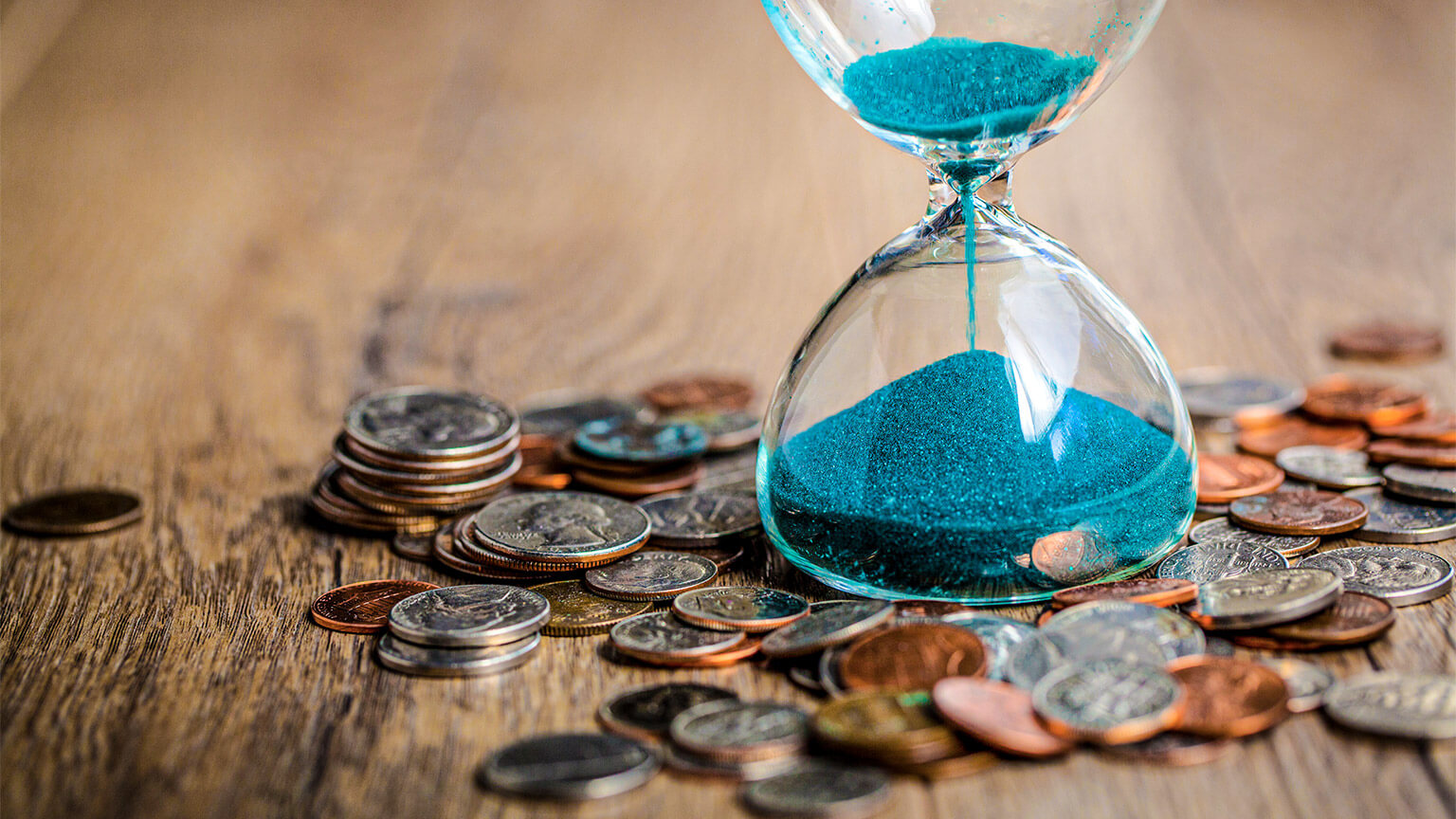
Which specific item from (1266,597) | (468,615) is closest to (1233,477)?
(1266,597)

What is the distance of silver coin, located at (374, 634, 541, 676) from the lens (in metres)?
1.13

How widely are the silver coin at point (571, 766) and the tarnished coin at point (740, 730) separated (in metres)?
0.03

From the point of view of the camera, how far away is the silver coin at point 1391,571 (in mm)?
1204

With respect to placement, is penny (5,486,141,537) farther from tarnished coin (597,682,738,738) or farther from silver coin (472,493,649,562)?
tarnished coin (597,682,738,738)

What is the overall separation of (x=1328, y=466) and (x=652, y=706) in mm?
928

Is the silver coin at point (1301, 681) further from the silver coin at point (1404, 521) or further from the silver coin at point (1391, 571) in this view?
the silver coin at point (1404, 521)

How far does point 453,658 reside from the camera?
114 cm

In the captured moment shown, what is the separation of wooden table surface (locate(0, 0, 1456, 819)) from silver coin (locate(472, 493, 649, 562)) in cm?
12

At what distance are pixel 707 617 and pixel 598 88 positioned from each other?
2688 mm

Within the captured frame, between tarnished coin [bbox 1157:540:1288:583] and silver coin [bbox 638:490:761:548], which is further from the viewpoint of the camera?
silver coin [bbox 638:490:761:548]

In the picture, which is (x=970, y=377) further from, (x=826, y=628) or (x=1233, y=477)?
(x=1233, y=477)

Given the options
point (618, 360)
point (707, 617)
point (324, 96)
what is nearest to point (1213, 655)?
point (707, 617)

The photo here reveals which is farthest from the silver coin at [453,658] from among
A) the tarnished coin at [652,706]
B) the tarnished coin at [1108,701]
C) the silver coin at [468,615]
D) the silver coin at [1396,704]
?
the silver coin at [1396,704]

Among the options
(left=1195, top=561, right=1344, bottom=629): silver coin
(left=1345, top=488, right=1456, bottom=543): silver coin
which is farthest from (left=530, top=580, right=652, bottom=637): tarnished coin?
(left=1345, top=488, right=1456, bottom=543): silver coin
